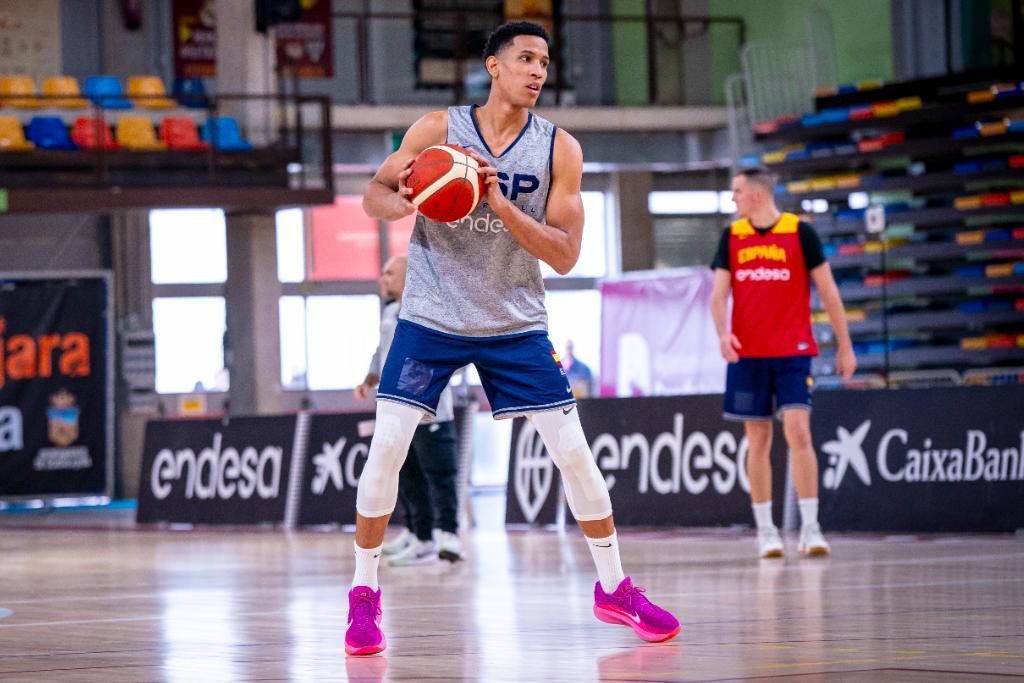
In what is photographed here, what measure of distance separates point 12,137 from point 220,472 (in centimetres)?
675

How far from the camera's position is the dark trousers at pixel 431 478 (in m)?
8.65

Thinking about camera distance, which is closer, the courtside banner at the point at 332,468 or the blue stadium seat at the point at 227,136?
the courtside banner at the point at 332,468

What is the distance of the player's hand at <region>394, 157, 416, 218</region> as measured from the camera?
4434 mm

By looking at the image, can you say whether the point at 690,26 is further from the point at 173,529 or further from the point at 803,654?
the point at 803,654

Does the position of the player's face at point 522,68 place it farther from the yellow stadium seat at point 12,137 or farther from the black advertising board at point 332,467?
the yellow stadium seat at point 12,137

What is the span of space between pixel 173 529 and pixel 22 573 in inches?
196

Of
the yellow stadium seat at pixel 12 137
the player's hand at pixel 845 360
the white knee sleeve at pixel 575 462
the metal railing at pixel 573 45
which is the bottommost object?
the white knee sleeve at pixel 575 462

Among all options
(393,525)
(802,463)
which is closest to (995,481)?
(802,463)

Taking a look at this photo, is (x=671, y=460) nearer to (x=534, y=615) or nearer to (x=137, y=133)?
(x=534, y=615)

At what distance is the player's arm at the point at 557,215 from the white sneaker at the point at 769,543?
3.72 metres

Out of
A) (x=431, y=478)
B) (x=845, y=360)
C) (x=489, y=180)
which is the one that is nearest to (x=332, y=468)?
(x=431, y=478)

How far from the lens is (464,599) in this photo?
249 inches

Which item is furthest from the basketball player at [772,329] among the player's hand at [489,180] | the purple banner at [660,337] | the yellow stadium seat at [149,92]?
the yellow stadium seat at [149,92]

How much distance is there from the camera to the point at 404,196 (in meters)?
4.47
